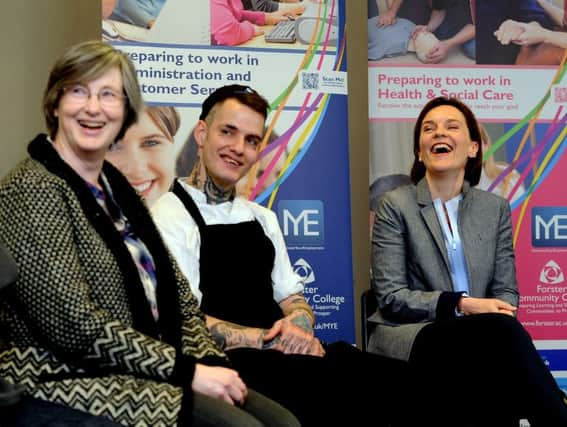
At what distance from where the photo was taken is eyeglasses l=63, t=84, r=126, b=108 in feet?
6.14

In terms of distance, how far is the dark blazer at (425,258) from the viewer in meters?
2.81

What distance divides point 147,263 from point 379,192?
91.4 inches

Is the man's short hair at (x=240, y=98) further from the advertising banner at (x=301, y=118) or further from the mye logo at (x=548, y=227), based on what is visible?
the mye logo at (x=548, y=227)

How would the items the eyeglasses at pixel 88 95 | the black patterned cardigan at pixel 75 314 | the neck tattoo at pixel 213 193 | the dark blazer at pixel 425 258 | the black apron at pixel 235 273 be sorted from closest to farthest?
1. the black patterned cardigan at pixel 75 314
2. the eyeglasses at pixel 88 95
3. the black apron at pixel 235 273
4. the neck tattoo at pixel 213 193
5. the dark blazer at pixel 425 258

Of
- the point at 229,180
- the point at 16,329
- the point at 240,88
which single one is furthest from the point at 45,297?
the point at 240,88

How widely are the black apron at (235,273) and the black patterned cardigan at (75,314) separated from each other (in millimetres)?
683

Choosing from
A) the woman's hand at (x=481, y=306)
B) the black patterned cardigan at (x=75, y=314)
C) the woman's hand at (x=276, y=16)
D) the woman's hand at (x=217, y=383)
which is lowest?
the woman's hand at (x=481, y=306)

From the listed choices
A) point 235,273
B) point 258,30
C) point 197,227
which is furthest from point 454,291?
point 258,30

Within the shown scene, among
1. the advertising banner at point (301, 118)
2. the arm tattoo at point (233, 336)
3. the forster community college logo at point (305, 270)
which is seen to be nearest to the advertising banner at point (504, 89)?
the advertising banner at point (301, 118)

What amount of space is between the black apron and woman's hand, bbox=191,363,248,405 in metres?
0.64

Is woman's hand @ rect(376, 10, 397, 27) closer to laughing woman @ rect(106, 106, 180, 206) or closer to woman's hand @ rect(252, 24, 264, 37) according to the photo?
woman's hand @ rect(252, 24, 264, 37)

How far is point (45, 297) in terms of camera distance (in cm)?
160

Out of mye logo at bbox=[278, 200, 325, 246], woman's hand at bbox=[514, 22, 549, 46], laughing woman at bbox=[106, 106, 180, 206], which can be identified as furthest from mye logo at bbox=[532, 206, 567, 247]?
laughing woman at bbox=[106, 106, 180, 206]

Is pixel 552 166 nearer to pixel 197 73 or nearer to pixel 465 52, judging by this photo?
pixel 465 52
